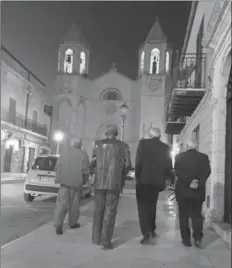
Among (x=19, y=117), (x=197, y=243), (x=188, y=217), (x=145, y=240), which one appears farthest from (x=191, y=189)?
(x=19, y=117)

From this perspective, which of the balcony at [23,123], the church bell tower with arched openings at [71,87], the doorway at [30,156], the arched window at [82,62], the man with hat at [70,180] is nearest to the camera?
the man with hat at [70,180]

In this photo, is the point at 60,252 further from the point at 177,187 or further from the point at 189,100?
the point at 189,100

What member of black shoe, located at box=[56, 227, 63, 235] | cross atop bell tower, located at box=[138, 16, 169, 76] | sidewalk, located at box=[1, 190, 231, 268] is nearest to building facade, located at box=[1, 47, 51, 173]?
cross atop bell tower, located at box=[138, 16, 169, 76]

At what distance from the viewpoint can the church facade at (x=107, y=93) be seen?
140 feet

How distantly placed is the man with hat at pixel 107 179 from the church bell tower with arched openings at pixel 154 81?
1442 inches

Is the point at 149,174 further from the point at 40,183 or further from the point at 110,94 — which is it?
the point at 110,94

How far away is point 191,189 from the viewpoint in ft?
17.3

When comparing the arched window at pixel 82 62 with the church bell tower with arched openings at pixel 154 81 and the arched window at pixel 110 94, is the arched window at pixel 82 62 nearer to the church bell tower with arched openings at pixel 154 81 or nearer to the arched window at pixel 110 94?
the arched window at pixel 110 94

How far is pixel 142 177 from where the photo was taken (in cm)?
539

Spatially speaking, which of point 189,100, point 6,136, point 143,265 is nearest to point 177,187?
point 143,265

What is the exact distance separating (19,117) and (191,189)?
88.3 feet

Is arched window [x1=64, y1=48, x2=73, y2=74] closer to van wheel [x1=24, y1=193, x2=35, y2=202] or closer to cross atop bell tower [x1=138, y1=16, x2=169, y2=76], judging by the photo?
cross atop bell tower [x1=138, y1=16, x2=169, y2=76]

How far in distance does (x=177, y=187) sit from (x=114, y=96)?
40697 mm

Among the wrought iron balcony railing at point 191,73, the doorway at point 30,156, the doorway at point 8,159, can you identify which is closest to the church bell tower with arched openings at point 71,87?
the doorway at point 30,156
